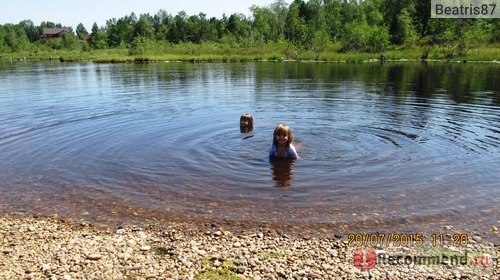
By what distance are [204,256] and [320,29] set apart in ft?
361

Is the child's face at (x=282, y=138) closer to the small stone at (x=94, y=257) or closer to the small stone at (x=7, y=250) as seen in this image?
the small stone at (x=94, y=257)

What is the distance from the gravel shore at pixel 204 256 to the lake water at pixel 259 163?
0.94m

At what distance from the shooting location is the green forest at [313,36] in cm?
8025

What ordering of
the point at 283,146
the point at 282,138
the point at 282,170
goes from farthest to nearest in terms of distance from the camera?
the point at 283,146 → the point at 282,138 → the point at 282,170

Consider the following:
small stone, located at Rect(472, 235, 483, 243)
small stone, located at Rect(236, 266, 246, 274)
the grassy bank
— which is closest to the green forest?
the grassy bank

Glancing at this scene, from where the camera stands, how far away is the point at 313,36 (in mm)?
103625

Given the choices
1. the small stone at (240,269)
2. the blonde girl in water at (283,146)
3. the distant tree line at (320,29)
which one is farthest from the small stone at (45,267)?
the distant tree line at (320,29)

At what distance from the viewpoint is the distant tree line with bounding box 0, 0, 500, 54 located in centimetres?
8288

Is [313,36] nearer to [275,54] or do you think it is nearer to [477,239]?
[275,54]

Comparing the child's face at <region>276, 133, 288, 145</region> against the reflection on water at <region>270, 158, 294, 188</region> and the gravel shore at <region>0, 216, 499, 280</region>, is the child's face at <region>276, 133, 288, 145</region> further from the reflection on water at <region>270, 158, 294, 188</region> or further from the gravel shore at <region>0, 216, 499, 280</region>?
the gravel shore at <region>0, 216, 499, 280</region>

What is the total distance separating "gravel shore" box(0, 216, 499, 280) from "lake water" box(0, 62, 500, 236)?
3.09 ft

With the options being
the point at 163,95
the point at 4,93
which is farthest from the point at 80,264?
the point at 4,93

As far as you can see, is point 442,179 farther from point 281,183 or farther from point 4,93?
point 4,93

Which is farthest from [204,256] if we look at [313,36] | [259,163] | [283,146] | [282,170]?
[313,36]
